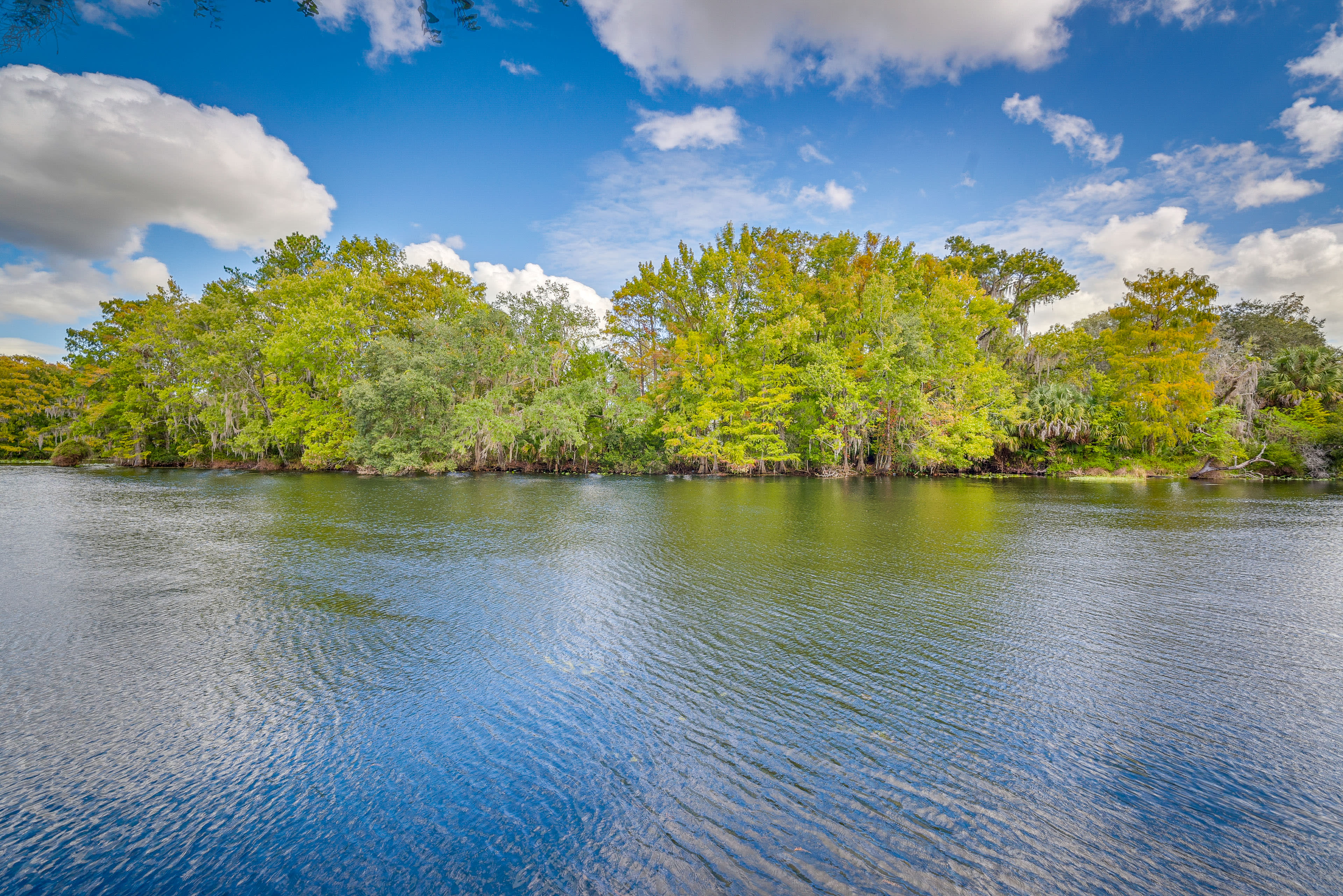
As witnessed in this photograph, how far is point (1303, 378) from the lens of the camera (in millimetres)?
28875

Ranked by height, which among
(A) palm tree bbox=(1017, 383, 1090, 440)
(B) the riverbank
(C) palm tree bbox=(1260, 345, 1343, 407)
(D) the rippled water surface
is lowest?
(D) the rippled water surface

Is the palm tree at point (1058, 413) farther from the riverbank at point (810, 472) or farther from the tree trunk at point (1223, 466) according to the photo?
the tree trunk at point (1223, 466)

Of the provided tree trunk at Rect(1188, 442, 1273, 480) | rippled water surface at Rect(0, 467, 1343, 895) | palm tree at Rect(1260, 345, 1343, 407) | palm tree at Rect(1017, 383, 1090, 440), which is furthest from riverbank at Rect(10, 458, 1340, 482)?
rippled water surface at Rect(0, 467, 1343, 895)

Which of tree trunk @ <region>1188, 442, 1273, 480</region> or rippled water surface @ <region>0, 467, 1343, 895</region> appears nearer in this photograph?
rippled water surface @ <region>0, 467, 1343, 895</region>

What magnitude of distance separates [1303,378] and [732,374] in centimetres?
3127

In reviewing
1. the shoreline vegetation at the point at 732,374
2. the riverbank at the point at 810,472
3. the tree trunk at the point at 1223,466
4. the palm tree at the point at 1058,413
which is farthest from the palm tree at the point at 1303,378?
the palm tree at the point at 1058,413

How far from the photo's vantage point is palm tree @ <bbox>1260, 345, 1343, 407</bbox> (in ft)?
91.7

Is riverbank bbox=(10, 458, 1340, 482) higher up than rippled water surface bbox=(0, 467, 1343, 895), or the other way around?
riverbank bbox=(10, 458, 1340, 482)

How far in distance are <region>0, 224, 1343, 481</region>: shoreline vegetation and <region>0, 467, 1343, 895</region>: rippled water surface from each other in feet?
72.4

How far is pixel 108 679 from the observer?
4938 mm

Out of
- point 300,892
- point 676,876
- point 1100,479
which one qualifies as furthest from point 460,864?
point 1100,479

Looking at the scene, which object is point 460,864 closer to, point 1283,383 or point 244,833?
point 244,833

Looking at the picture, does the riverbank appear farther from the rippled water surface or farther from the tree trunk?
the rippled water surface

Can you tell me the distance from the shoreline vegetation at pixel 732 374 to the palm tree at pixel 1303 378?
4.2 inches
